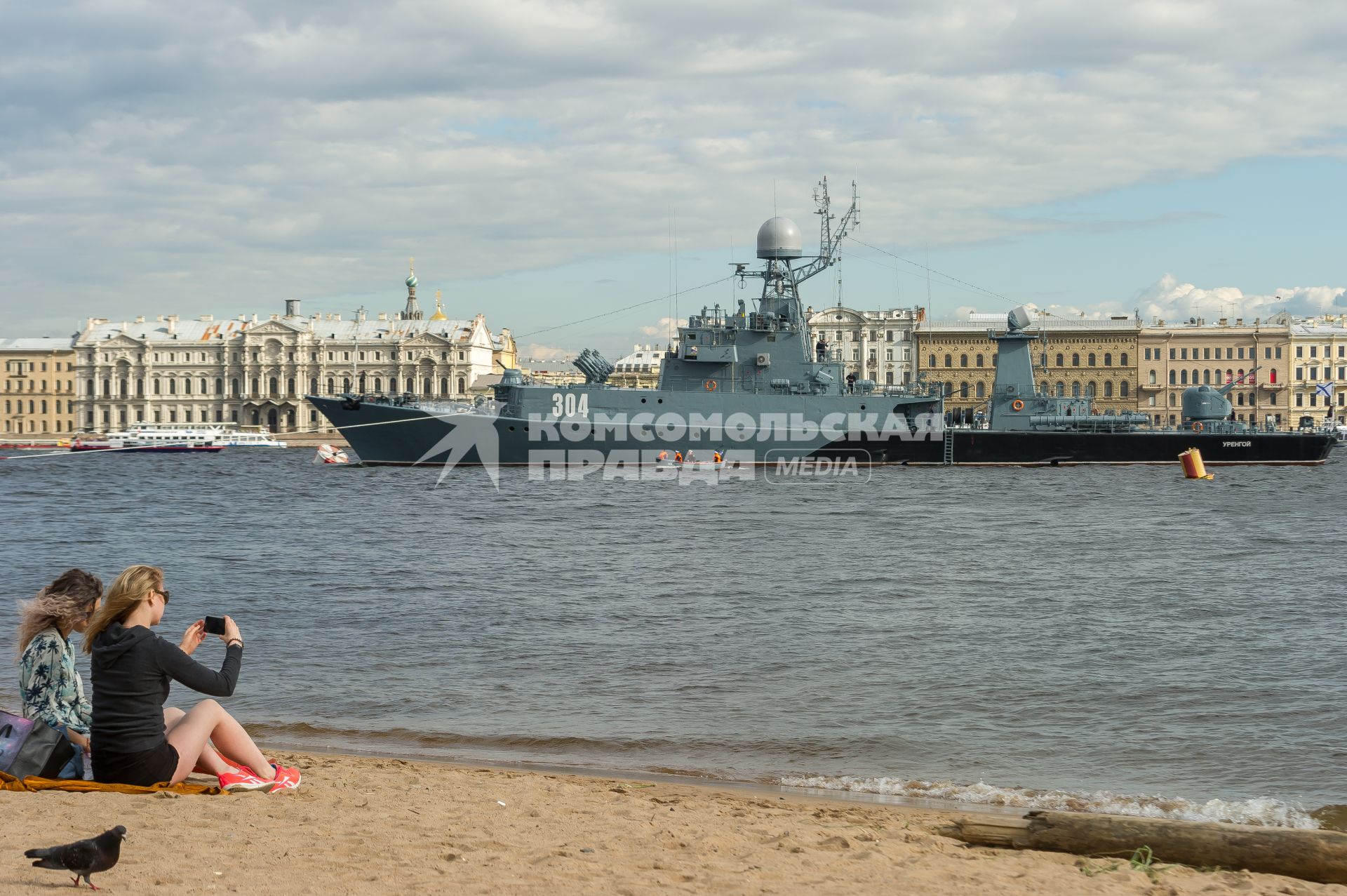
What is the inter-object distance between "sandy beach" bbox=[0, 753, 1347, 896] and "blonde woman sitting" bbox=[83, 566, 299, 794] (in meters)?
0.16

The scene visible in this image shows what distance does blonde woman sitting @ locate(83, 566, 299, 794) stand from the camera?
5.58 meters

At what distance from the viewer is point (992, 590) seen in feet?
54.9

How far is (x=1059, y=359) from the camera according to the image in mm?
97188

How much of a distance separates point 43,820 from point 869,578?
1355cm

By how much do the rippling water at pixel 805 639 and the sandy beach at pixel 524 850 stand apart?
164 centimetres

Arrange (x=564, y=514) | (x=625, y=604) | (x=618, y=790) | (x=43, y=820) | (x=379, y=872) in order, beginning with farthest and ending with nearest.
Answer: (x=564, y=514) → (x=625, y=604) → (x=618, y=790) → (x=43, y=820) → (x=379, y=872)

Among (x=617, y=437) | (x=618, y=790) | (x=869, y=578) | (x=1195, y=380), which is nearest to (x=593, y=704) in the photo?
(x=618, y=790)

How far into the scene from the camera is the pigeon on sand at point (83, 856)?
4.59 meters

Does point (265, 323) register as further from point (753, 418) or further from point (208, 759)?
point (208, 759)

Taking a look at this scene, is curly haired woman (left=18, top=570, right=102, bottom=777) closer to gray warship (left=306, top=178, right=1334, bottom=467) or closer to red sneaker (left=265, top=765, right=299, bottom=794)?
red sneaker (left=265, top=765, right=299, bottom=794)

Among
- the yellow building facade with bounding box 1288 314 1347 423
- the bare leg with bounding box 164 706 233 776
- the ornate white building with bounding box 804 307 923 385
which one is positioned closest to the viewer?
the bare leg with bounding box 164 706 233 776

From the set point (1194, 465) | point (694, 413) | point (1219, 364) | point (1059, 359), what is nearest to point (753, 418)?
point (694, 413)

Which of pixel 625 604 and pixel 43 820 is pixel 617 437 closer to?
pixel 625 604

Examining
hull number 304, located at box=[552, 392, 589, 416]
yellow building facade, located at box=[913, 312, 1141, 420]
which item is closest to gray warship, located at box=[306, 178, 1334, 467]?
hull number 304, located at box=[552, 392, 589, 416]
